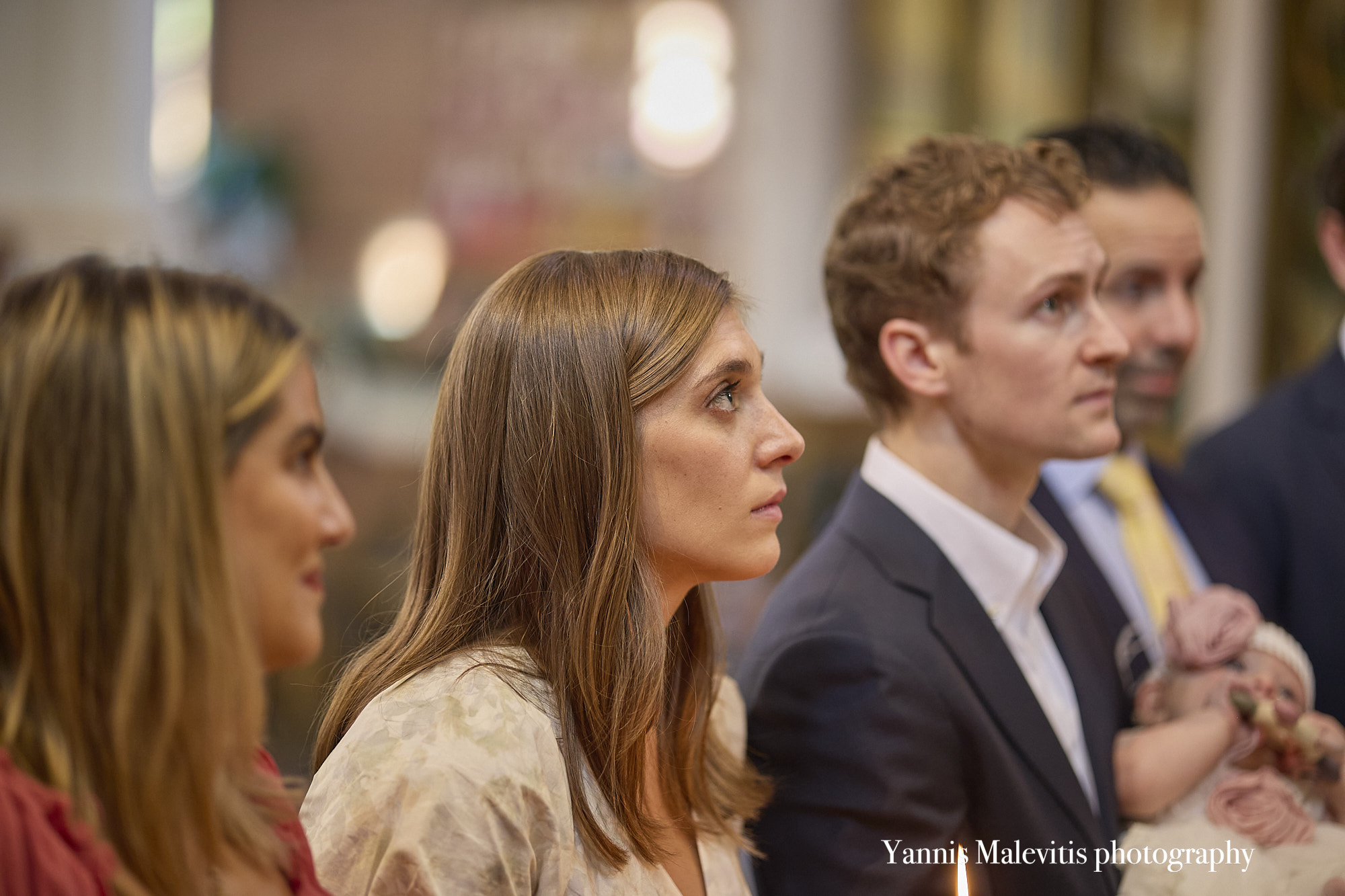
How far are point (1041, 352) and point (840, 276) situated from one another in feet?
1.35

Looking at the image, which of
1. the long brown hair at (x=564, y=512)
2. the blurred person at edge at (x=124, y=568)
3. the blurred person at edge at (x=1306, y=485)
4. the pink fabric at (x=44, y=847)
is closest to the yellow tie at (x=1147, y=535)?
the blurred person at edge at (x=1306, y=485)

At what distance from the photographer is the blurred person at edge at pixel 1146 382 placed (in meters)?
2.67

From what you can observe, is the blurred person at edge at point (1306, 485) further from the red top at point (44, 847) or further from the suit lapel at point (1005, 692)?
the red top at point (44, 847)

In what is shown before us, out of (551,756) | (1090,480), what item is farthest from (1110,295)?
(551,756)

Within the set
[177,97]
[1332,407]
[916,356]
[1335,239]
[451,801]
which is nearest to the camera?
[451,801]

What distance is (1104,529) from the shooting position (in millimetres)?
2721

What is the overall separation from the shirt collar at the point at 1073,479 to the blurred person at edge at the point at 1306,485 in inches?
10.8

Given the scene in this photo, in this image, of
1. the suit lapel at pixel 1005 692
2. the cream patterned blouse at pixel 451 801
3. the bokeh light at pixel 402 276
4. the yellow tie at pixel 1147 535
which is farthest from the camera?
the bokeh light at pixel 402 276

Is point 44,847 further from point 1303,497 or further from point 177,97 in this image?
point 177,97

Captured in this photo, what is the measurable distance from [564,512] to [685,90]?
18.1ft

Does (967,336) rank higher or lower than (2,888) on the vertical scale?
higher

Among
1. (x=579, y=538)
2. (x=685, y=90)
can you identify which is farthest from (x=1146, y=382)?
(x=685, y=90)

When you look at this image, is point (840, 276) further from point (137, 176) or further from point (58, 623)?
point (137, 176)

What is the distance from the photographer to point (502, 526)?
1649 millimetres
